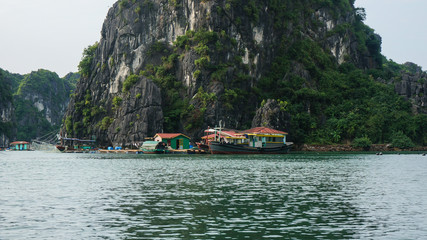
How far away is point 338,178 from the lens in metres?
39.3

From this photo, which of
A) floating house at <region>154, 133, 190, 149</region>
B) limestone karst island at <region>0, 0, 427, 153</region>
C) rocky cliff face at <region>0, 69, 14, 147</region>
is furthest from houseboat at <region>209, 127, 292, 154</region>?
rocky cliff face at <region>0, 69, 14, 147</region>

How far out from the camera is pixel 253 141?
345 ft

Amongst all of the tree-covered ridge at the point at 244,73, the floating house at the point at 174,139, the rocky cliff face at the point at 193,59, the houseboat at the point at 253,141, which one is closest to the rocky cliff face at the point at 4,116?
the rocky cliff face at the point at 193,59

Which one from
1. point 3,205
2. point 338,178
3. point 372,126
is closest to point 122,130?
point 372,126

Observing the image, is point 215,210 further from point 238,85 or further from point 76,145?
point 76,145

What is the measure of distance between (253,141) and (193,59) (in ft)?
103

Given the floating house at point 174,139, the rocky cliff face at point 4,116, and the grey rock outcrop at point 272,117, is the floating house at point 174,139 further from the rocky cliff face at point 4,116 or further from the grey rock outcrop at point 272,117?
the rocky cliff face at point 4,116

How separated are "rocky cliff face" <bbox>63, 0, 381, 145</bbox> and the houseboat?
30.5 ft

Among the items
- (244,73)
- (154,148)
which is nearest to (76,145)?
(154,148)

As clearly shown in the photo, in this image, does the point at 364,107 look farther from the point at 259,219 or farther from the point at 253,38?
the point at 259,219

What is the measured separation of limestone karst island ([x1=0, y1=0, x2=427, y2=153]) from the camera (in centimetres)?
11369

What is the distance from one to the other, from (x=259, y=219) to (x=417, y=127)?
4237 inches

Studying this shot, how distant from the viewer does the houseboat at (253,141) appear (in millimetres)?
100562

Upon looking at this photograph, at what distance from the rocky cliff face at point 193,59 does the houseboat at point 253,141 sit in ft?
30.5
